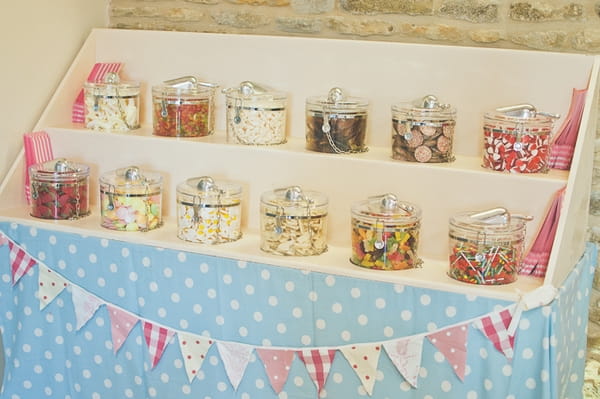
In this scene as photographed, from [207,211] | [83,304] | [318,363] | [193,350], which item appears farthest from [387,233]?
[83,304]

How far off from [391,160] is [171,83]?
615 millimetres

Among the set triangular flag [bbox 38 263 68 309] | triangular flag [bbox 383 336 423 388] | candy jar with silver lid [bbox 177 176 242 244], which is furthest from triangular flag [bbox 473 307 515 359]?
triangular flag [bbox 38 263 68 309]

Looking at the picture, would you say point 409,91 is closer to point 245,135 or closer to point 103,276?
point 245,135

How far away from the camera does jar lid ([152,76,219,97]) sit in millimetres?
2283

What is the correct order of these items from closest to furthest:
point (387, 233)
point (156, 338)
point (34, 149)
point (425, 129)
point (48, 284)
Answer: point (387, 233)
point (425, 129)
point (156, 338)
point (48, 284)
point (34, 149)

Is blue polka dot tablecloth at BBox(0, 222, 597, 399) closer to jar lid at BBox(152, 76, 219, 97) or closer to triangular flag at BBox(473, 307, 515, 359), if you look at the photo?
triangular flag at BBox(473, 307, 515, 359)

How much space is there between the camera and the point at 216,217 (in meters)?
2.10

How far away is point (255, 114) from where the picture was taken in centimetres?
219

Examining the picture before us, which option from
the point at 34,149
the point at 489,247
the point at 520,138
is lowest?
the point at 489,247

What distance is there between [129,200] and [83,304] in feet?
0.92

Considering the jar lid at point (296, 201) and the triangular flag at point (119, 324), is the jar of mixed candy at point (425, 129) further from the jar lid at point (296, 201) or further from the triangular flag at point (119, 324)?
the triangular flag at point (119, 324)

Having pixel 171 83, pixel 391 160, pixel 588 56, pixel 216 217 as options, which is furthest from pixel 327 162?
pixel 588 56

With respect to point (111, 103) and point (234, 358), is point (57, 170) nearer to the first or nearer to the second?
point (111, 103)

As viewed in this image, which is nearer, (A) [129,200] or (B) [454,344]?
(B) [454,344]
